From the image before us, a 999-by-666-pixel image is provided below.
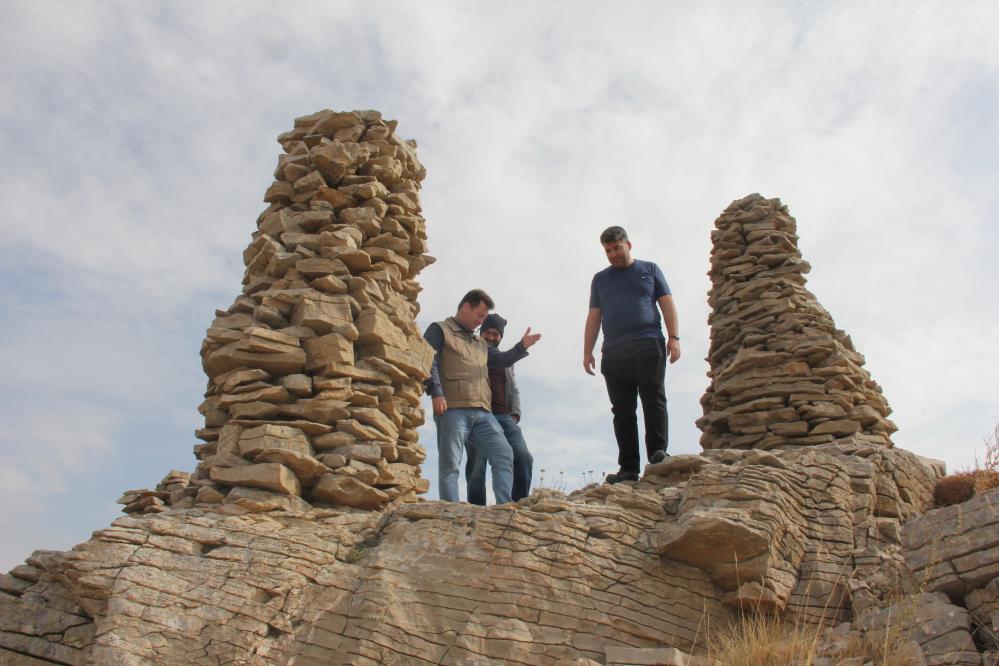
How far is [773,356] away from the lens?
33.8 ft

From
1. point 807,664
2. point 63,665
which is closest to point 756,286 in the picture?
point 807,664

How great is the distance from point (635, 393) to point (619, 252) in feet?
4.81

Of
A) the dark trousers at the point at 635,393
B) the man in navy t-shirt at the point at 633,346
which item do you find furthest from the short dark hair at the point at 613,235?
the dark trousers at the point at 635,393

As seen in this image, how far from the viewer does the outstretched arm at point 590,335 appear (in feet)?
29.5

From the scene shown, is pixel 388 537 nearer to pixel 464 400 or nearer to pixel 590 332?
pixel 464 400

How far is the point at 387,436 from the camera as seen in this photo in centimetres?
736

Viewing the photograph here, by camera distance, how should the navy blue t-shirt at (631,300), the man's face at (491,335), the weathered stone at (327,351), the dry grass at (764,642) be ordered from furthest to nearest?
1. the man's face at (491,335)
2. the navy blue t-shirt at (631,300)
3. the weathered stone at (327,351)
4. the dry grass at (764,642)

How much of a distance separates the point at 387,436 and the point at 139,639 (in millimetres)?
2794

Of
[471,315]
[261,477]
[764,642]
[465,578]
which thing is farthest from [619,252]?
[764,642]

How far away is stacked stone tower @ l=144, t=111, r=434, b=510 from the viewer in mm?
6789

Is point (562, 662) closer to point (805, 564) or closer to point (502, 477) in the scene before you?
point (805, 564)

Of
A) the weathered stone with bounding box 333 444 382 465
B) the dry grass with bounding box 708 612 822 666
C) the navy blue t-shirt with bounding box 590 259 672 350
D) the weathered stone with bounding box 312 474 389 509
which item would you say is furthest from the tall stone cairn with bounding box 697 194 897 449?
the weathered stone with bounding box 312 474 389 509

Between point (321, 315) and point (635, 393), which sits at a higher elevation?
point (321, 315)

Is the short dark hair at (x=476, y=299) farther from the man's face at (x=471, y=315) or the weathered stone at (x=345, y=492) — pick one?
the weathered stone at (x=345, y=492)
